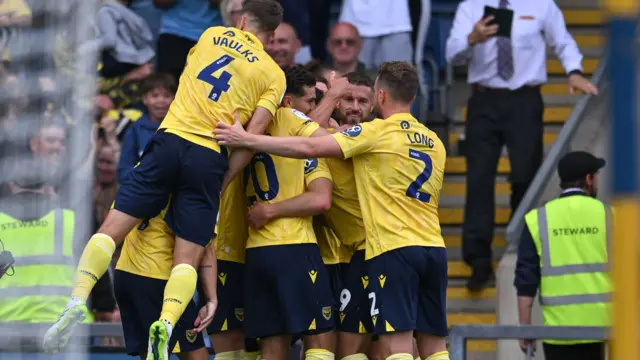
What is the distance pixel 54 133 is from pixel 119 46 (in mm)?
4571

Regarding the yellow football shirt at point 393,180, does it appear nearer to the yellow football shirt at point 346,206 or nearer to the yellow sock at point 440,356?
the yellow football shirt at point 346,206

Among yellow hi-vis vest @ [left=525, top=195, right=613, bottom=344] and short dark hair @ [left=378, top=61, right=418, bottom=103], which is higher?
short dark hair @ [left=378, top=61, right=418, bottom=103]

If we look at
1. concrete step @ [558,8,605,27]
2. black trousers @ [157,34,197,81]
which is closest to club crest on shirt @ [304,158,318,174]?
black trousers @ [157,34,197,81]

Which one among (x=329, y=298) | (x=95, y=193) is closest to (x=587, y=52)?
(x=95, y=193)

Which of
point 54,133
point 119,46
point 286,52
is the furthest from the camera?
point 119,46

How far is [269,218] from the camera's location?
761cm

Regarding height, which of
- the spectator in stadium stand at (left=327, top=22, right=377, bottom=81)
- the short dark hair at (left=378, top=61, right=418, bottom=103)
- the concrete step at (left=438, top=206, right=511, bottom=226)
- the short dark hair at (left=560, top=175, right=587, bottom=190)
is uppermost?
the spectator in stadium stand at (left=327, top=22, right=377, bottom=81)

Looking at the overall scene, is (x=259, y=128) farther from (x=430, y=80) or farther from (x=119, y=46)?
(x=430, y=80)

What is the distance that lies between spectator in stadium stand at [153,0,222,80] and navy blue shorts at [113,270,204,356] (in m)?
4.35

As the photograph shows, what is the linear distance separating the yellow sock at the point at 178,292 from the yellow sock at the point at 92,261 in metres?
0.38

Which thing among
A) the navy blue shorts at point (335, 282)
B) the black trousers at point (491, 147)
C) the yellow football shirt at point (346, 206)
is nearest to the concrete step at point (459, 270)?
the black trousers at point (491, 147)

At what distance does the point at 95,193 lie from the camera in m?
11.0

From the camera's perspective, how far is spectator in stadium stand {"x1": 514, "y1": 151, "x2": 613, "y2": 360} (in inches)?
359

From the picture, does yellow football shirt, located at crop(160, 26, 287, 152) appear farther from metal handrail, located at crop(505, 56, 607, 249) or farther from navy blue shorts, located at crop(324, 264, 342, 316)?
metal handrail, located at crop(505, 56, 607, 249)
